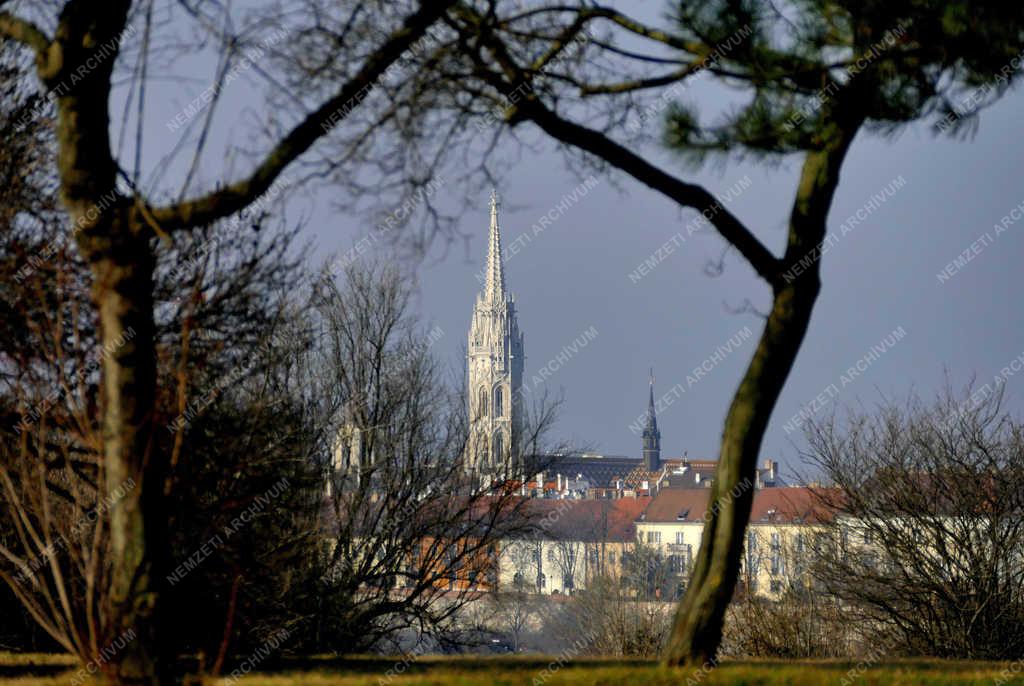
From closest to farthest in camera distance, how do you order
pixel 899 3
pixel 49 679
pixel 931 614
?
pixel 49 679 < pixel 899 3 < pixel 931 614

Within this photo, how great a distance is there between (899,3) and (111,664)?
5.95 meters

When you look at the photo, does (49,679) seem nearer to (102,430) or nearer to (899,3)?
(102,430)

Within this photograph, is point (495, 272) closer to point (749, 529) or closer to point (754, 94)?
point (749, 529)

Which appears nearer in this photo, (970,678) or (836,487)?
(970,678)

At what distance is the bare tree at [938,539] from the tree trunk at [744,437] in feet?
50.6

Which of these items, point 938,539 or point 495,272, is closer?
point 938,539

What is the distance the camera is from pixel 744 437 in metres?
7.66

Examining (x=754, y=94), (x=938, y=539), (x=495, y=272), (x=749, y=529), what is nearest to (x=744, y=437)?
(x=754, y=94)

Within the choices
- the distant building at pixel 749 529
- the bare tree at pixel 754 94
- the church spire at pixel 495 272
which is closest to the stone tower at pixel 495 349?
the church spire at pixel 495 272

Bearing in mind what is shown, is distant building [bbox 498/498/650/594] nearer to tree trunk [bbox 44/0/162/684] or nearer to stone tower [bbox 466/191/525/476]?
stone tower [bbox 466/191/525/476]

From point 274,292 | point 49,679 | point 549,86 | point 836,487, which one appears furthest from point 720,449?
point 836,487

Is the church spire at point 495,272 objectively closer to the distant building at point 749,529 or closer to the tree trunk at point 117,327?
the distant building at point 749,529

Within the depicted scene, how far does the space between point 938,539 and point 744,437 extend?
56.0ft

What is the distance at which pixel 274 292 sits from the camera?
1243 centimetres
